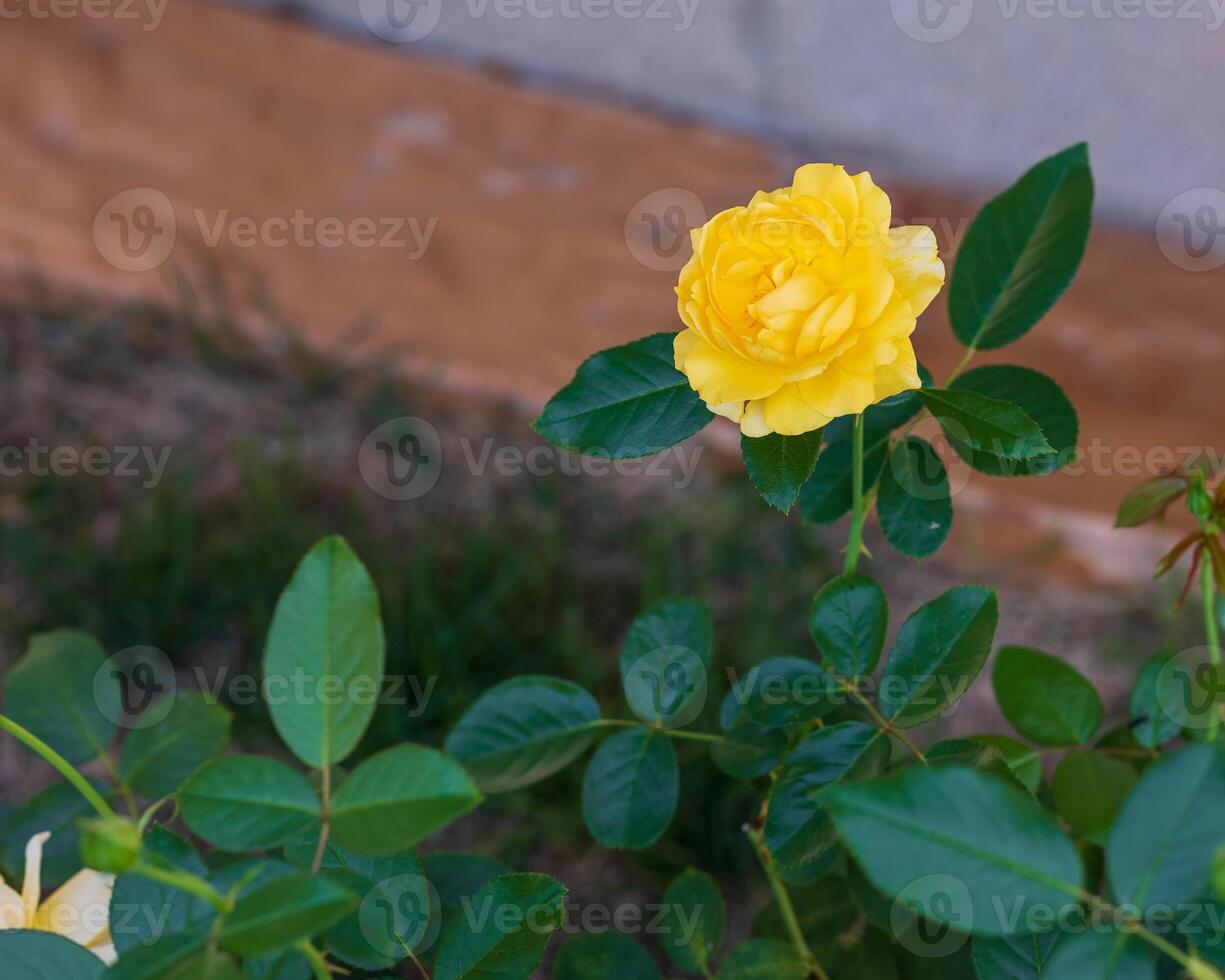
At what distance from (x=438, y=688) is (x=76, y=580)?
43 centimetres

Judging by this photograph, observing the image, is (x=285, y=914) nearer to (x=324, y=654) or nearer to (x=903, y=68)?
(x=324, y=654)

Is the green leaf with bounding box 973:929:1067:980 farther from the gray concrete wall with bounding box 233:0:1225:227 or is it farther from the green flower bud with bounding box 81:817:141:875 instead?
the gray concrete wall with bounding box 233:0:1225:227

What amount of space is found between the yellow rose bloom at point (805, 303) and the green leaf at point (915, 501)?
0.11 meters

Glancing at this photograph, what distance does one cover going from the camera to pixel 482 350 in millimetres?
1569

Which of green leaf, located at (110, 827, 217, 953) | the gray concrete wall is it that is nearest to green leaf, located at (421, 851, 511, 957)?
green leaf, located at (110, 827, 217, 953)

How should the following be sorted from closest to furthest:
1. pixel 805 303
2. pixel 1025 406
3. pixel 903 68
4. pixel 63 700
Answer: pixel 805 303 < pixel 1025 406 < pixel 63 700 < pixel 903 68

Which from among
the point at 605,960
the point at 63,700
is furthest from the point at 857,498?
the point at 63,700

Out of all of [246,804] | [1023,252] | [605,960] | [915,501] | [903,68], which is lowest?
[605,960]

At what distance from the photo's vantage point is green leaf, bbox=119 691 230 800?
0.63 meters

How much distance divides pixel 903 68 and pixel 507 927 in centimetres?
170

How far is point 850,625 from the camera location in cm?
55

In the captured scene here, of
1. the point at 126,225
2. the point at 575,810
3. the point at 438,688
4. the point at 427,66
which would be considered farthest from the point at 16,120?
the point at 575,810

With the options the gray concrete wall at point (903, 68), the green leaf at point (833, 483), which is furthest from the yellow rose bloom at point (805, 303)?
the gray concrete wall at point (903, 68)

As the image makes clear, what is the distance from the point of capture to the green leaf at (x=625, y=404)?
0.51 m
